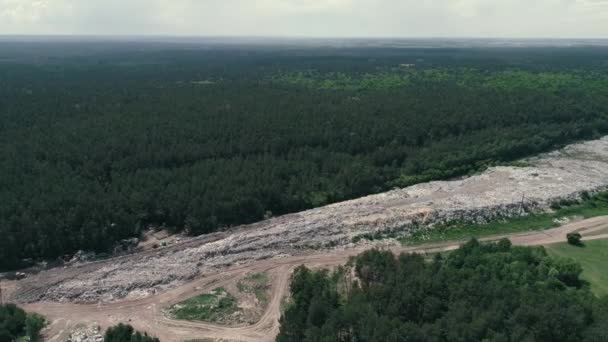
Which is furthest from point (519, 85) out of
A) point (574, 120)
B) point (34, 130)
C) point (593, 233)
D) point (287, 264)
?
point (34, 130)

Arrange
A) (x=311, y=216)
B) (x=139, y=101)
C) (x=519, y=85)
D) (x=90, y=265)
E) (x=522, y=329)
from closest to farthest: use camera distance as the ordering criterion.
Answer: (x=522, y=329), (x=90, y=265), (x=311, y=216), (x=139, y=101), (x=519, y=85)

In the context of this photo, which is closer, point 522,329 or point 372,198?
point 522,329

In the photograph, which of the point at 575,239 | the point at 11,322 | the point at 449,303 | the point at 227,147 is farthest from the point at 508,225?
the point at 11,322

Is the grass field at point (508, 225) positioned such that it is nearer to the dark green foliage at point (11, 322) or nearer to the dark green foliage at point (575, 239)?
the dark green foliage at point (575, 239)

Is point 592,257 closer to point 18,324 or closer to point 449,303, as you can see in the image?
point 449,303

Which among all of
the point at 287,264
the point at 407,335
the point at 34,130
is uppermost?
the point at 34,130

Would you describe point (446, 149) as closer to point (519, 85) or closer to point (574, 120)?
point (574, 120)

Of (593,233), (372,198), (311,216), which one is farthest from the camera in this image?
(372,198)
